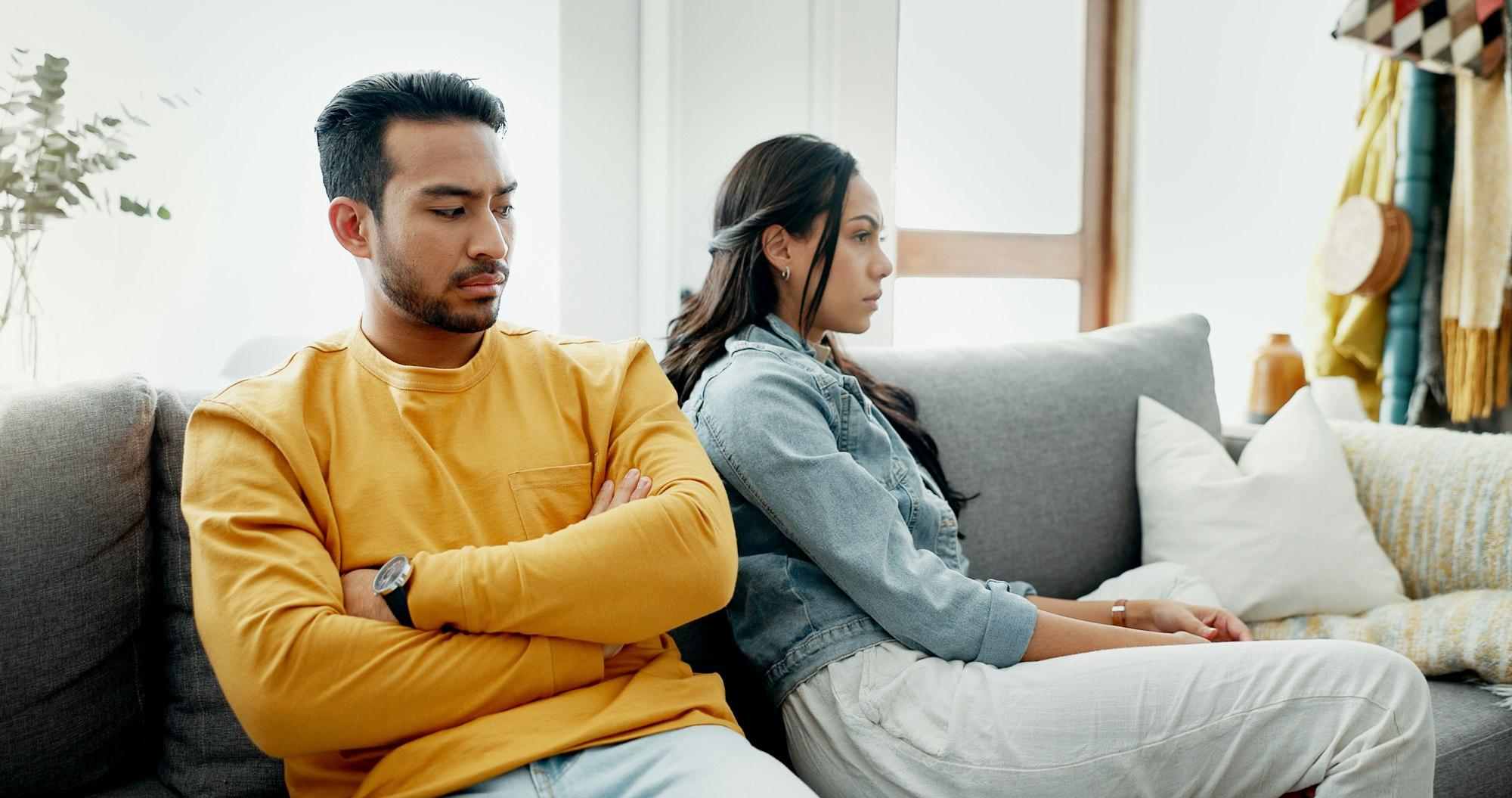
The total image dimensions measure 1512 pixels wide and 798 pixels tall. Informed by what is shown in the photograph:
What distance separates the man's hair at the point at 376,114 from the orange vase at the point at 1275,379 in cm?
203

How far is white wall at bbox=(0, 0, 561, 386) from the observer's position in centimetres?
218

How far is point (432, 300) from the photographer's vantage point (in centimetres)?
118

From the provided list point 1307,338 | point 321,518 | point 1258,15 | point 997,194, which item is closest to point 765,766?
point 321,518

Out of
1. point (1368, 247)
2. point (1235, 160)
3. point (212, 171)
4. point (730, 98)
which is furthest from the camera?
→ point (1235, 160)

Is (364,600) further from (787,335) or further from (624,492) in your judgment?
(787,335)

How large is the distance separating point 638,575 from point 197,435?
458 mm

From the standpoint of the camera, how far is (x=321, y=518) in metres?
1.08

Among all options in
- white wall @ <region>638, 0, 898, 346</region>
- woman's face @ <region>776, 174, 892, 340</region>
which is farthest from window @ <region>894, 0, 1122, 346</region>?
woman's face @ <region>776, 174, 892, 340</region>

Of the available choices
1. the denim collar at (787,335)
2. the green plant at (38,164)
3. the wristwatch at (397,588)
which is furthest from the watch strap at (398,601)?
the green plant at (38,164)

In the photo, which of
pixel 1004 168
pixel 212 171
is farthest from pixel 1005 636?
pixel 1004 168

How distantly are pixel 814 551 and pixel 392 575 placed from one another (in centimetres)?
48

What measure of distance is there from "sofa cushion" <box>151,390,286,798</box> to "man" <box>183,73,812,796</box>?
180mm

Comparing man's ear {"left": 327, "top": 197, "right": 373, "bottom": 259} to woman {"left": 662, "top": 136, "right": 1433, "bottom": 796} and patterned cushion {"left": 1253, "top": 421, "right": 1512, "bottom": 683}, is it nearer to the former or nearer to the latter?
woman {"left": 662, "top": 136, "right": 1433, "bottom": 796}

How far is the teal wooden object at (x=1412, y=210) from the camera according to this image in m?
2.52
